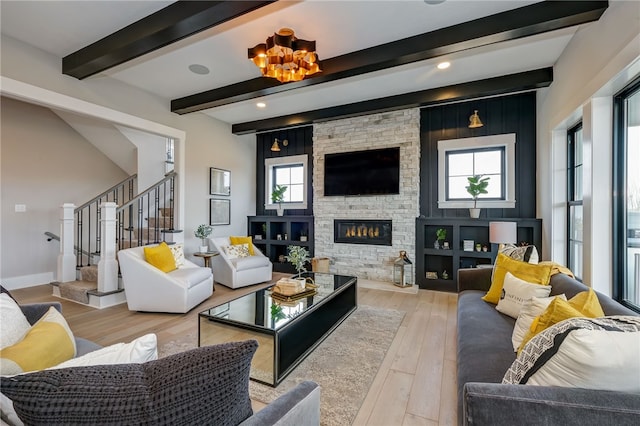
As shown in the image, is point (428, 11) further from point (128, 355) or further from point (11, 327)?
point (11, 327)

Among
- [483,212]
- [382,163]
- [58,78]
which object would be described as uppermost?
[58,78]

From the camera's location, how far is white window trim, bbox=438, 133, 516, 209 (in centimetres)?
423

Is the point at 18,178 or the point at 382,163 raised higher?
the point at 382,163

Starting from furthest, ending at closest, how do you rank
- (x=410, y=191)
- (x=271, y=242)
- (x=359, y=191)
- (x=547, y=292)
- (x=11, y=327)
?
(x=271, y=242), (x=359, y=191), (x=410, y=191), (x=547, y=292), (x=11, y=327)

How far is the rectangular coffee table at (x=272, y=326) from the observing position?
6.88ft

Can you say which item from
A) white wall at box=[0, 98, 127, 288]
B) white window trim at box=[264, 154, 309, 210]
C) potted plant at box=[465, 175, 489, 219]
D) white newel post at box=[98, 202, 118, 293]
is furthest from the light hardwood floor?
white window trim at box=[264, 154, 309, 210]

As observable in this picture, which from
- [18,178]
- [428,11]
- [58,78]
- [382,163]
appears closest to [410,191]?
[382,163]

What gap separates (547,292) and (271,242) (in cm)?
470

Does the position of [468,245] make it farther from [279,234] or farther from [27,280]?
[27,280]

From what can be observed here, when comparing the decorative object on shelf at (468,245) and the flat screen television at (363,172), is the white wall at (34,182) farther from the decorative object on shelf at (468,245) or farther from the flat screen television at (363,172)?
the decorative object on shelf at (468,245)

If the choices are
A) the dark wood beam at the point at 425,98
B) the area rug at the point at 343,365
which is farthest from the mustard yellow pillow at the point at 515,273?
the dark wood beam at the point at 425,98

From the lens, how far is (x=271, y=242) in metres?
5.98

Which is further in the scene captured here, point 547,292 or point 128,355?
point 547,292

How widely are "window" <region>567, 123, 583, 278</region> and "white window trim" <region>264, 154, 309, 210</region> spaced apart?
158 inches
